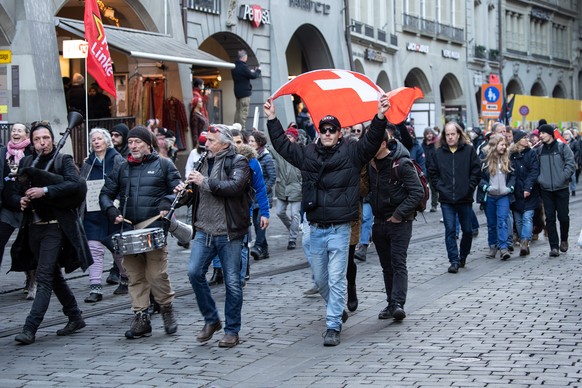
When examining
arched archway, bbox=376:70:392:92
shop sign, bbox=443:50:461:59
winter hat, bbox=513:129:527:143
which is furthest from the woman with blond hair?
shop sign, bbox=443:50:461:59

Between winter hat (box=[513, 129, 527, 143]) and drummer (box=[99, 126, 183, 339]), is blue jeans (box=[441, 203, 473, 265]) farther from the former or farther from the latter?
drummer (box=[99, 126, 183, 339])

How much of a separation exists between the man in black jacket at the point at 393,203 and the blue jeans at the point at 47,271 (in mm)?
2824

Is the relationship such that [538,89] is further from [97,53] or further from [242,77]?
[97,53]

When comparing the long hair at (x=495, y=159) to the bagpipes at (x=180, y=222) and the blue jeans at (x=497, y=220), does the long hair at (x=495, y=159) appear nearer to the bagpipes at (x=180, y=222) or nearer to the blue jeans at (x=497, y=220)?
the blue jeans at (x=497, y=220)

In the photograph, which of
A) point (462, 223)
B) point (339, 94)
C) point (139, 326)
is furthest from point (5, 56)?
point (139, 326)

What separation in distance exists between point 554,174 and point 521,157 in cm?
50

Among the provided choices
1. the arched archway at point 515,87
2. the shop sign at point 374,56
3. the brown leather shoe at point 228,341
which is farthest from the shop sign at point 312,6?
the arched archway at point 515,87

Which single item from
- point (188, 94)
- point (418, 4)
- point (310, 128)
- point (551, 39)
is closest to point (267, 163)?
point (188, 94)

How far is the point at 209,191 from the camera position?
31.1ft

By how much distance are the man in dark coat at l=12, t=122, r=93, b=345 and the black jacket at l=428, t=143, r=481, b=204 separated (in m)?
5.54

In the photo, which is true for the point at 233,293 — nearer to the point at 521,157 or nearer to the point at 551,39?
the point at 521,157

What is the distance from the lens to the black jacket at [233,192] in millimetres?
9469

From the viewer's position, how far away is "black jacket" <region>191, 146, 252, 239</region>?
947 centimetres

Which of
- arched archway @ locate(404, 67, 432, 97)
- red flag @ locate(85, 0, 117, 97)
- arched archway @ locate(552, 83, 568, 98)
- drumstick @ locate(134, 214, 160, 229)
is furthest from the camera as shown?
arched archway @ locate(552, 83, 568, 98)
